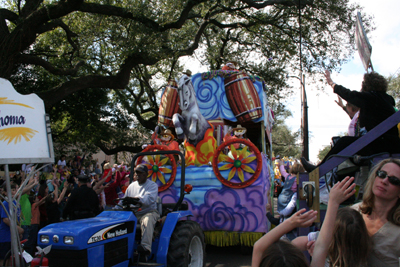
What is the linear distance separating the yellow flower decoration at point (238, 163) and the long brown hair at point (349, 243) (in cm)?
451

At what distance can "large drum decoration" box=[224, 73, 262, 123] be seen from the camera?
7.94 meters

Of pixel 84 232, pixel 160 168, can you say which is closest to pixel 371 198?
pixel 84 232

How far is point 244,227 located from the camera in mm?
6332

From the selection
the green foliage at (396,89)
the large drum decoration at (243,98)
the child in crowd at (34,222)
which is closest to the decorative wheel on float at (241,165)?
the large drum decoration at (243,98)

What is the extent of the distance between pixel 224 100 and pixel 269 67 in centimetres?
1024

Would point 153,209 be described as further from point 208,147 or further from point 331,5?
point 331,5

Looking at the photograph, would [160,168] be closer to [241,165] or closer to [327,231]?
[241,165]

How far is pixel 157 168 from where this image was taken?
7.00 metres

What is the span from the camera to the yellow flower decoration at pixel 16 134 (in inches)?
148

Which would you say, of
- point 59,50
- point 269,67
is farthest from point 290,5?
point 59,50

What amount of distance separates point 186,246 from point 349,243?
3.07 metres

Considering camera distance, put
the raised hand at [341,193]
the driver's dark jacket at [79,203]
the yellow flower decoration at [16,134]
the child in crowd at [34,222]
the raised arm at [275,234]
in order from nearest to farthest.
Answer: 1. the raised arm at [275,234]
2. the raised hand at [341,193]
3. the yellow flower decoration at [16,134]
4. the driver's dark jacket at [79,203]
5. the child in crowd at [34,222]

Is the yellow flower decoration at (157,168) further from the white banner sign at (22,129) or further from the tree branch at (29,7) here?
the tree branch at (29,7)

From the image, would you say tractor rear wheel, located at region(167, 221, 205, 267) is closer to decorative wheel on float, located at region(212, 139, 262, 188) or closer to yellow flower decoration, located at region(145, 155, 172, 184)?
decorative wheel on float, located at region(212, 139, 262, 188)
